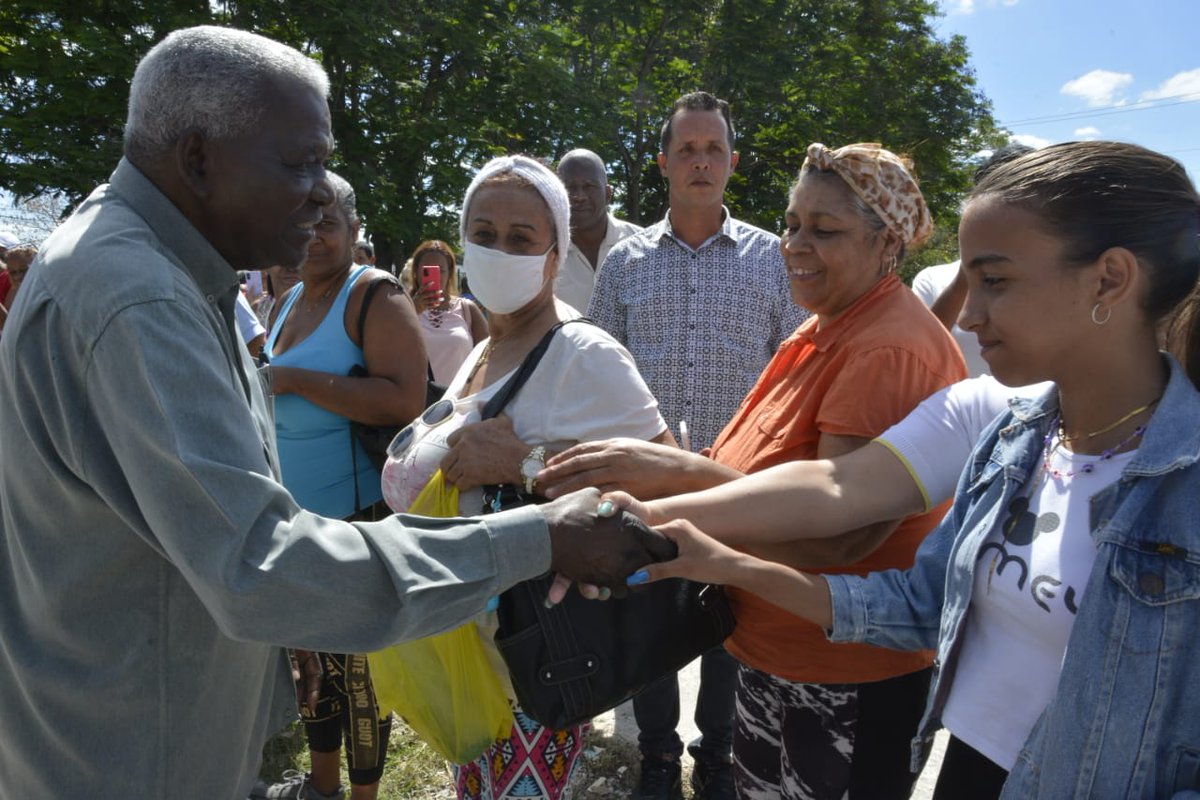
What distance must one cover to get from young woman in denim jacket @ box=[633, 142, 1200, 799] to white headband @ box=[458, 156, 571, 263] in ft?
3.81

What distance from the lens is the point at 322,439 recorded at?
3100mm

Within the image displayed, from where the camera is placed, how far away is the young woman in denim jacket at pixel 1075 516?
130 cm

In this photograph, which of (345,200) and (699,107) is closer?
(345,200)

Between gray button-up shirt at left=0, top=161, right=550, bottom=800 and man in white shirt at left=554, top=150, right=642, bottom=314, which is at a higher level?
man in white shirt at left=554, top=150, right=642, bottom=314

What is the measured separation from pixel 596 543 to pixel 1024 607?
0.77 metres

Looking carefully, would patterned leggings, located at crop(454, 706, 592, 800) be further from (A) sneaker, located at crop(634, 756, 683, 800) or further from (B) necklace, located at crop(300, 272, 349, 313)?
(B) necklace, located at crop(300, 272, 349, 313)

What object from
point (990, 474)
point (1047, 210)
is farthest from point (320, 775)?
Answer: point (1047, 210)

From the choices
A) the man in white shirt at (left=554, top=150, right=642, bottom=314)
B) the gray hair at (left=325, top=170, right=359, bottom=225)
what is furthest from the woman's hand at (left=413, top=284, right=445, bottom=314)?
the gray hair at (left=325, top=170, right=359, bottom=225)

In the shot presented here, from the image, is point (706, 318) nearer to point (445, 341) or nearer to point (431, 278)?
point (445, 341)

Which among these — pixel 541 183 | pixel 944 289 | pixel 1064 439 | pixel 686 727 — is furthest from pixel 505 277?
pixel 686 727

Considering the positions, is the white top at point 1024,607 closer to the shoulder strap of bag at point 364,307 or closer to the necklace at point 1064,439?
the necklace at point 1064,439

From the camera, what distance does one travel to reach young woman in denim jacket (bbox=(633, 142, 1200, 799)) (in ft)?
4.27

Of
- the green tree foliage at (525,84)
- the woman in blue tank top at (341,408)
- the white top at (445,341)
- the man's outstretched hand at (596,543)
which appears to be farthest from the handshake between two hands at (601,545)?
the green tree foliage at (525,84)

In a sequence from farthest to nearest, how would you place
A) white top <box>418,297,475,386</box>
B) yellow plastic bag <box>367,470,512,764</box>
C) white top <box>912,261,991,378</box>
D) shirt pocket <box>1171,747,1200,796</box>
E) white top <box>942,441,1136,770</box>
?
white top <box>418,297,475,386</box> < white top <box>912,261,991,378</box> < yellow plastic bag <box>367,470,512,764</box> < white top <box>942,441,1136,770</box> < shirt pocket <box>1171,747,1200,796</box>
